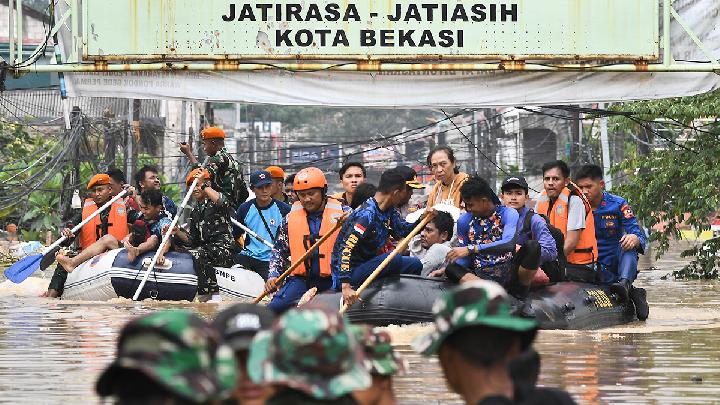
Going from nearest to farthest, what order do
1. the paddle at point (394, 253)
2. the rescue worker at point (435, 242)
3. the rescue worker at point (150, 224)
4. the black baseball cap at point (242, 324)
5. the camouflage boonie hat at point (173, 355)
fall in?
the camouflage boonie hat at point (173, 355) → the black baseball cap at point (242, 324) → the paddle at point (394, 253) → the rescue worker at point (435, 242) → the rescue worker at point (150, 224)

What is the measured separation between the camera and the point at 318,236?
13.5 m

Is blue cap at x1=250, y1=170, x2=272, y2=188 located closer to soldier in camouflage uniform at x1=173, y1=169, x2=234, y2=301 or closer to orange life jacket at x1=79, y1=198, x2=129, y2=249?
soldier in camouflage uniform at x1=173, y1=169, x2=234, y2=301

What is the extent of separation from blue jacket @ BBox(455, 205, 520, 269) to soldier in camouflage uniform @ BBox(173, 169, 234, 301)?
515cm

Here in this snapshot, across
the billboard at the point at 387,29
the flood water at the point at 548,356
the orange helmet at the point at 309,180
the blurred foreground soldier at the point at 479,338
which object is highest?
the billboard at the point at 387,29

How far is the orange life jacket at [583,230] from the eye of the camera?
14.7 meters

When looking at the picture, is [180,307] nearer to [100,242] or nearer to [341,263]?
[100,242]

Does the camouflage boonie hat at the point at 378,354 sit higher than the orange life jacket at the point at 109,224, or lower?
higher

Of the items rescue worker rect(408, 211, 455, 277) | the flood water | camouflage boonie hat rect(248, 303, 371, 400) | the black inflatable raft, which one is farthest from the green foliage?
camouflage boonie hat rect(248, 303, 371, 400)

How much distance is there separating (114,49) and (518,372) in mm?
11564

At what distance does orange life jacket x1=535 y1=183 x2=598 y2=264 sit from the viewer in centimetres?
1473

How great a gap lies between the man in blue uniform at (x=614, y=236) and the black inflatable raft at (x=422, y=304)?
1.12 meters

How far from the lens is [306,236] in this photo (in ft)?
44.5

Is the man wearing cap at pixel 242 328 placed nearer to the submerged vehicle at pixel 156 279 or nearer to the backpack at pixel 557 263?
the backpack at pixel 557 263

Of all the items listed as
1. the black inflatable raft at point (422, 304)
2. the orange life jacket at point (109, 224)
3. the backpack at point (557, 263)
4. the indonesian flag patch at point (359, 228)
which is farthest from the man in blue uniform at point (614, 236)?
the orange life jacket at point (109, 224)
